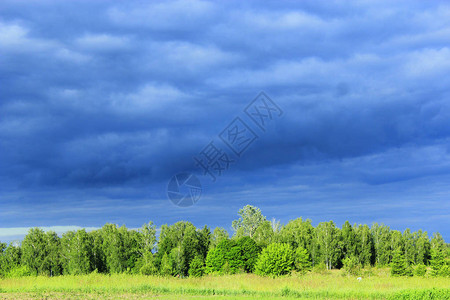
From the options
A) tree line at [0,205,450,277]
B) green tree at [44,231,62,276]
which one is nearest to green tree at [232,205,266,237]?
→ tree line at [0,205,450,277]

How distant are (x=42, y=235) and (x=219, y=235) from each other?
28.2m

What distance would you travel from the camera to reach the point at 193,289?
2906cm

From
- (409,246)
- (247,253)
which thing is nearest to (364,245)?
(409,246)

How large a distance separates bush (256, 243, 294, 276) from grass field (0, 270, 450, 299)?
13.1 meters

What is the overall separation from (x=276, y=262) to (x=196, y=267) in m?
16.7

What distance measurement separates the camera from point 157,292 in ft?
92.7

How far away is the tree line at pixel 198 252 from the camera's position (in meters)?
54.2

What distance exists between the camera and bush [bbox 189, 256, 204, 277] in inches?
2352

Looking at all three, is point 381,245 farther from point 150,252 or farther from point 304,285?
point 304,285

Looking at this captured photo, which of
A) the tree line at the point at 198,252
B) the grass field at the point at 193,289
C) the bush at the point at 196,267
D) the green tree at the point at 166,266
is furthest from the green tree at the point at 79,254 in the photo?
the grass field at the point at 193,289

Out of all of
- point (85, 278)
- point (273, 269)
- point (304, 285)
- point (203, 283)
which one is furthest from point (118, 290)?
point (273, 269)

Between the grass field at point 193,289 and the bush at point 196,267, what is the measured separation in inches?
1015

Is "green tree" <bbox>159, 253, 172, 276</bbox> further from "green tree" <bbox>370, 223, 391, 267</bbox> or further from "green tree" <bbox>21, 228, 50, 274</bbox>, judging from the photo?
"green tree" <bbox>370, 223, 391, 267</bbox>

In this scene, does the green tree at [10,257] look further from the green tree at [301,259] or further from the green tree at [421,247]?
the green tree at [421,247]
